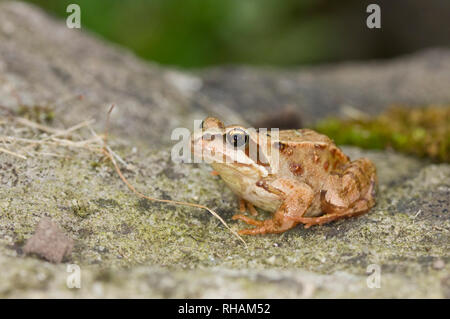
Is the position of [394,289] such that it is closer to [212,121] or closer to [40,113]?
[212,121]

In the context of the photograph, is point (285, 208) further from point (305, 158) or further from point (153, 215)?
point (153, 215)

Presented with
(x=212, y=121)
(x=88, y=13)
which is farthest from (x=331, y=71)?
(x=212, y=121)

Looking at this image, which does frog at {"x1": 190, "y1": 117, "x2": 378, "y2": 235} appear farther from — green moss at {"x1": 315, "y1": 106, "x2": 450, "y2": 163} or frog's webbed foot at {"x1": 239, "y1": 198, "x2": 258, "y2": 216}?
green moss at {"x1": 315, "y1": 106, "x2": 450, "y2": 163}

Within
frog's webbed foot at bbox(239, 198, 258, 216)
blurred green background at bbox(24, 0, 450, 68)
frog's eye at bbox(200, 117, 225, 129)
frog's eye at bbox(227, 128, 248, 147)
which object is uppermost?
blurred green background at bbox(24, 0, 450, 68)

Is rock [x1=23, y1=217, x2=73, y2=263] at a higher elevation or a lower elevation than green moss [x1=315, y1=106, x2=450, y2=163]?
lower

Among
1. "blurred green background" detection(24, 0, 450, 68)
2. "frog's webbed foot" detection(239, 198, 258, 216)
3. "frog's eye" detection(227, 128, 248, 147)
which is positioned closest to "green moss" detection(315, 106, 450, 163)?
"frog's webbed foot" detection(239, 198, 258, 216)

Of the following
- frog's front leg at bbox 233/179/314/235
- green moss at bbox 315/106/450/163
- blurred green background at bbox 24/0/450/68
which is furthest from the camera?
blurred green background at bbox 24/0/450/68
